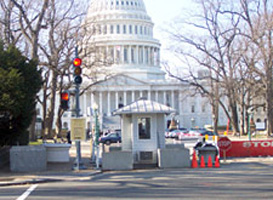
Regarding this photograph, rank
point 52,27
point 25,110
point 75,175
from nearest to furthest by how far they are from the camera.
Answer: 1. point 75,175
2. point 25,110
3. point 52,27

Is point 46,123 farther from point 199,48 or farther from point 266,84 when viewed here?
point 266,84

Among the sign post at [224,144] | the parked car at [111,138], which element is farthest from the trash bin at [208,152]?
the parked car at [111,138]

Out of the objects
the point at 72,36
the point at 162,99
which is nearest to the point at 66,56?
the point at 72,36

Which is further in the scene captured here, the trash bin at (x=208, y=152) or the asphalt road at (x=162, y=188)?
the trash bin at (x=208, y=152)

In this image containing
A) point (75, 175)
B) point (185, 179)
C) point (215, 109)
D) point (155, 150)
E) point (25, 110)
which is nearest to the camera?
point (185, 179)

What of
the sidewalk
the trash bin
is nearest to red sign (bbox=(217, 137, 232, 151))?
the trash bin

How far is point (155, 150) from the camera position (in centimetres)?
2609

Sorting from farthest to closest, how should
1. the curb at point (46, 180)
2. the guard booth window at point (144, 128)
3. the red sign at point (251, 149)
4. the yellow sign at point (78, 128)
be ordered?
1. the red sign at point (251, 149)
2. the guard booth window at point (144, 128)
3. the yellow sign at point (78, 128)
4. the curb at point (46, 180)

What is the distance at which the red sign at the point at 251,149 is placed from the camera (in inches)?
1203

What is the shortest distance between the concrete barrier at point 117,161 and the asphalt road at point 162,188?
146 inches

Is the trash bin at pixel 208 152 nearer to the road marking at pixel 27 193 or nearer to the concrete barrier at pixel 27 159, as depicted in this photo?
the concrete barrier at pixel 27 159

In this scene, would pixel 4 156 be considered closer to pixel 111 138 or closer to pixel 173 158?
pixel 173 158

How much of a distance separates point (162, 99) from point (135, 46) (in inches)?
622

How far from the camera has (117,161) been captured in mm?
24188
